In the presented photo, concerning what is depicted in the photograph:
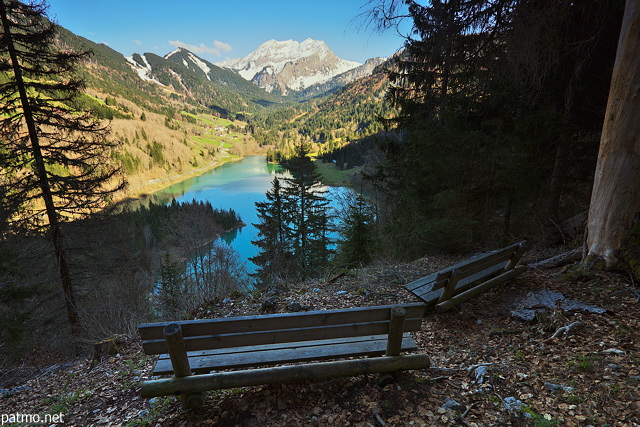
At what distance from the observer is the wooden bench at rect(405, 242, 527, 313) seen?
416 centimetres

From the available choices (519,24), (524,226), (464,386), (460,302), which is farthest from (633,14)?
(524,226)


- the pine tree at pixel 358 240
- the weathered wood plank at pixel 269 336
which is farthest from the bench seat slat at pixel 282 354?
the pine tree at pixel 358 240

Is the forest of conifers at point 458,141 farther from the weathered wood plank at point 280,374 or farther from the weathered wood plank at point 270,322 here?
the weathered wood plank at point 280,374

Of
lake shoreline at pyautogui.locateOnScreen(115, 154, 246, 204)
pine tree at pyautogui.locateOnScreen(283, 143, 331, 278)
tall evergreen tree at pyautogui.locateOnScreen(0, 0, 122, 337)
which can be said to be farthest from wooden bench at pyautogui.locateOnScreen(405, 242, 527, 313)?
lake shoreline at pyautogui.locateOnScreen(115, 154, 246, 204)

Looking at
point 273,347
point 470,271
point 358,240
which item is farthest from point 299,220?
point 273,347

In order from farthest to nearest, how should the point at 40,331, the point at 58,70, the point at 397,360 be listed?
the point at 40,331 < the point at 58,70 < the point at 397,360

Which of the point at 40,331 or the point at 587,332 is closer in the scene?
the point at 587,332

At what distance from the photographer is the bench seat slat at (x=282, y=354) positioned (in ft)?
9.42

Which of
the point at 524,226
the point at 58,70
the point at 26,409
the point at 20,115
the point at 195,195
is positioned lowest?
the point at 195,195

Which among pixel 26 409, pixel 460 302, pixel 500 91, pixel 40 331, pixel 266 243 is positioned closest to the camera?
pixel 26 409

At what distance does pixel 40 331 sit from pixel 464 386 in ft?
50.7

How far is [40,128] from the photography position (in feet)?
28.2

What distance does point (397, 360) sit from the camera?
2951 millimetres

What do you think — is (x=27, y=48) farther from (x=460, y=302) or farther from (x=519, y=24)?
(x=460, y=302)
